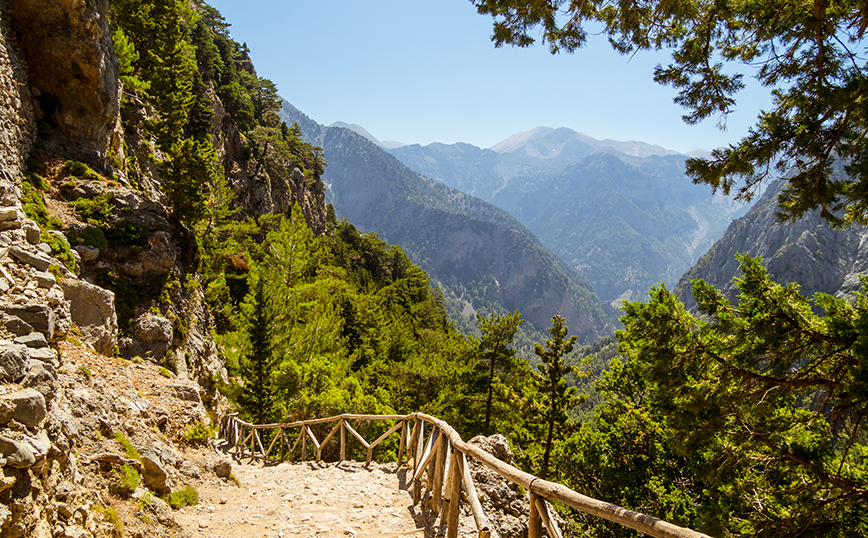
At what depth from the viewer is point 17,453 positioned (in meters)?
2.92

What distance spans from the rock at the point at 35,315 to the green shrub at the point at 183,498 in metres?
2.59

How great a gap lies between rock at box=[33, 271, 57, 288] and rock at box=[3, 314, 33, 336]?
2666 millimetres

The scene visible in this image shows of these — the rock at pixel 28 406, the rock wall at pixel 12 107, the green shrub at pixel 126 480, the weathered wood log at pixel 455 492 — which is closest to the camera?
the rock at pixel 28 406

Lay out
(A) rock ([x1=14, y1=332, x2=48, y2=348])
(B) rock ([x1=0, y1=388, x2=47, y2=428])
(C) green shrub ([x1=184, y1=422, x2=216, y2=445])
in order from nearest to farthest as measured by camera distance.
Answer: (B) rock ([x1=0, y1=388, x2=47, y2=428]) < (A) rock ([x1=14, y1=332, x2=48, y2=348]) < (C) green shrub ([x1=184, y1=422, x2=216, y2=445])

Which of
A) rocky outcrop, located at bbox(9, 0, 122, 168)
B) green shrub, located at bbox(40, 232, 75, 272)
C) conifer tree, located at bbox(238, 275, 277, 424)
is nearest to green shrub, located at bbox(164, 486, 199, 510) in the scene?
green shrub, located at bbox(40, 232, 75, 272)

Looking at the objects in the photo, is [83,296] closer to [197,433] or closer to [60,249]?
Result: [60,249]

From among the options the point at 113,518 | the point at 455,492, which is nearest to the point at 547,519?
the point at 455,492

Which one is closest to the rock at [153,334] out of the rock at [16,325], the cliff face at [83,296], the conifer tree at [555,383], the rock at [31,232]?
the cliff face at [83,296]

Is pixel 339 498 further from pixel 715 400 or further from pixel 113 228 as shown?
pixel 113 228

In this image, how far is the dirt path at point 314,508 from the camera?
16.2ft

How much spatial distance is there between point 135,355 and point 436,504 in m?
10.0

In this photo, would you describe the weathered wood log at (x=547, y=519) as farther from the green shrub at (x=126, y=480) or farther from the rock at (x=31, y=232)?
the rock at (x=31, y=232)

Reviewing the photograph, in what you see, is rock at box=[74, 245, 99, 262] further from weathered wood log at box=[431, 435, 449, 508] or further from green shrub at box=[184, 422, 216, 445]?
weathered wood log at box=[431, 435, 449, 508]

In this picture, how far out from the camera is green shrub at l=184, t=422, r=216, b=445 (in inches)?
300
